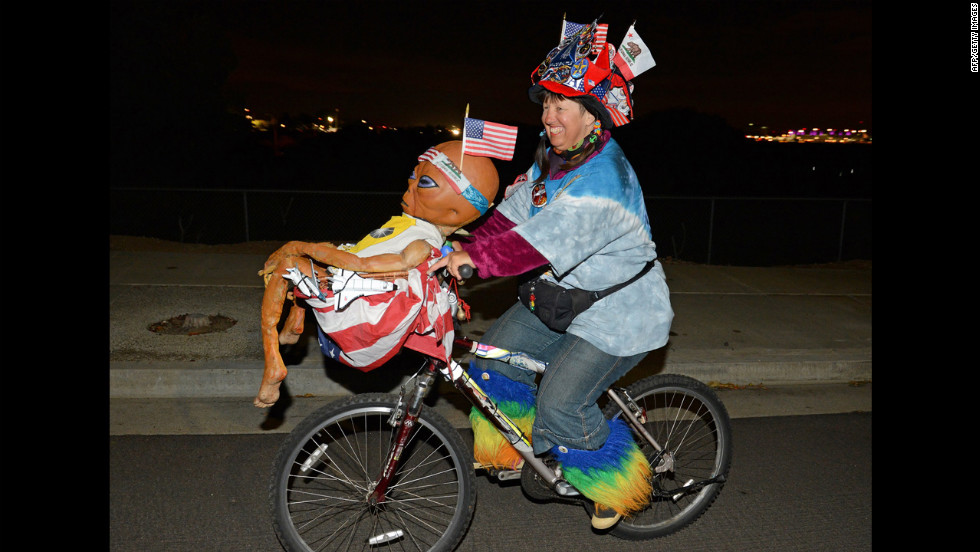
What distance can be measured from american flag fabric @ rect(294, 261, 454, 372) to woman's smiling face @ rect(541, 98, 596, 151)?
28.5 inches

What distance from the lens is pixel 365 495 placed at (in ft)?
10.5

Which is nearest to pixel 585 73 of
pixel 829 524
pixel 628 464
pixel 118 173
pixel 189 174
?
pixel 628 464

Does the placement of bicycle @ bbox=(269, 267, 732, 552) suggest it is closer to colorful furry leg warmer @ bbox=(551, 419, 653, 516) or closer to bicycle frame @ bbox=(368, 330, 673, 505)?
bicycle frame @ bbox=(368, 330, 673, 505)

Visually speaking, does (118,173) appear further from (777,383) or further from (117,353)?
(777,383)

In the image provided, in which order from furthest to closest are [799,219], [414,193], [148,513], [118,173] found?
1. [799,219]
2. [118,173]
3. [148,513]
4. [414,193]

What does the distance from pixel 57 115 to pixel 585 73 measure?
1981 millimetres

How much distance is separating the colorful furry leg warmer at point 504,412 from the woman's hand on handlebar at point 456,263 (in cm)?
77

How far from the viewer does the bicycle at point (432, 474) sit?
9.70 ft

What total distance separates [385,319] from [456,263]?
1.07 ft

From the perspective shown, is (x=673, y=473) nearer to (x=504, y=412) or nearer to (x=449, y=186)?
(x=504, y=412)

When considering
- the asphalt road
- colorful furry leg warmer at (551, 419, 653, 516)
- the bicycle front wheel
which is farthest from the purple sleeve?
the asphalt road

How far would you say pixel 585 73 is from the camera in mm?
2770

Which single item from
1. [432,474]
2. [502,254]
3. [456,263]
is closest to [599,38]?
[502,254]

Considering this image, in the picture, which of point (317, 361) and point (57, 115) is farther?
point (317, 361)
